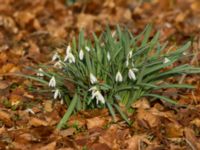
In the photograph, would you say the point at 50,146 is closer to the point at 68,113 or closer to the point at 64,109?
the point at 68,113

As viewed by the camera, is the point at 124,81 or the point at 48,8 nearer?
the point at 124,81

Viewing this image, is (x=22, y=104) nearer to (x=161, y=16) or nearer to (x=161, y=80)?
(x=161, y=80)

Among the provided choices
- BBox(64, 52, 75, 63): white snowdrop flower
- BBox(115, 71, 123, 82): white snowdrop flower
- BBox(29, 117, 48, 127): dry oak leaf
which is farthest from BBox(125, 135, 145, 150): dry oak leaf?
BBox(64, 52, 75, 63): white snowdrop flower

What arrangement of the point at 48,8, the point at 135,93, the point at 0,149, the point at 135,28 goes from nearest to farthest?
the point at 0,149
the point at 135,93
the point at 135,28
the point at 48,8

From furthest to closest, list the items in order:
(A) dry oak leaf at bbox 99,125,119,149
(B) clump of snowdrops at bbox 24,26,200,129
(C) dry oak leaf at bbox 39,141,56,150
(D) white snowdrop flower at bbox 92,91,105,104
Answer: (B) clump of snowdrops at bbox 24,26,200,129, (D) white snowdrop flower at bbox 92,91,105,104, (A) dry oak leaf at bbox 99,125,119,149, (C) dry oak leaf at bbox 39,141,56,150

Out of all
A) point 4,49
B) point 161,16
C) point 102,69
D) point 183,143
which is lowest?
point 183,143

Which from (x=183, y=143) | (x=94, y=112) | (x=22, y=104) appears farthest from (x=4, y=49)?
(x=183, y=143)

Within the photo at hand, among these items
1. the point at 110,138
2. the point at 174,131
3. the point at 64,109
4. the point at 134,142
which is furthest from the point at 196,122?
the point at 64,109

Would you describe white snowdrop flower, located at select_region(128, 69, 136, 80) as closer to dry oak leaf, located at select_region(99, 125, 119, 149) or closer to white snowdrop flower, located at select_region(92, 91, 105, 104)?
white snowdrop flower, located at select_region(92, 91, 105, 104)
